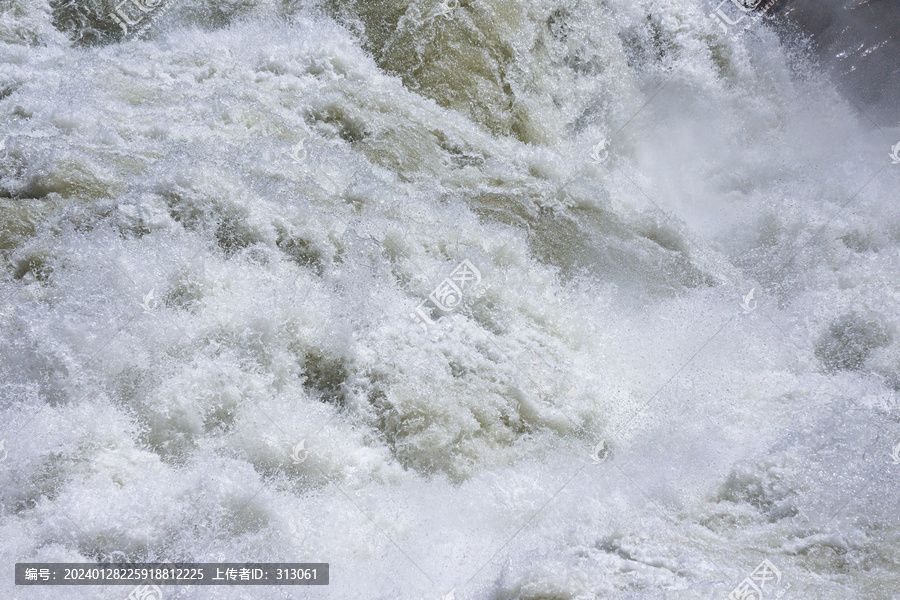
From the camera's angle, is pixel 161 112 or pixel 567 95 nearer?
pixel 161 112

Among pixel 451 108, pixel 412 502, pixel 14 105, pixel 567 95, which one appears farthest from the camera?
pixel 567 95

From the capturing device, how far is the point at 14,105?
397cm

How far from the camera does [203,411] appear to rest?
280 centimetres

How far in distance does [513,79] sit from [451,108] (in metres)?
0.71

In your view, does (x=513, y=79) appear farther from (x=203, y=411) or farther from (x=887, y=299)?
(x=203, y=411)

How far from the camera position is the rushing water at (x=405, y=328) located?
100 inches

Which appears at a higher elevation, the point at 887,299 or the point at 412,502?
the point at 887,299

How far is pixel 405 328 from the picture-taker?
11.1 feet

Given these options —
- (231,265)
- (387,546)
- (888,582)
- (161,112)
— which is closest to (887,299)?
(888,582)

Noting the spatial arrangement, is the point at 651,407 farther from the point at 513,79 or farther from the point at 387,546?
the point at 513,79

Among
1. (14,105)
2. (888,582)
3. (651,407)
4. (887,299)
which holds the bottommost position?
(14,105)

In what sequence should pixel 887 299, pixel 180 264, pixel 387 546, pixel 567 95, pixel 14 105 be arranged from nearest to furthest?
pixel 387 546 < pixel 180 264 < pixel 14 105 < pixel 887 299 < pixel 567 95

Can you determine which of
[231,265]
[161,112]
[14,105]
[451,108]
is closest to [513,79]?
[451,108]

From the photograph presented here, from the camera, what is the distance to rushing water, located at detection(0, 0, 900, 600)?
2.54 metres
